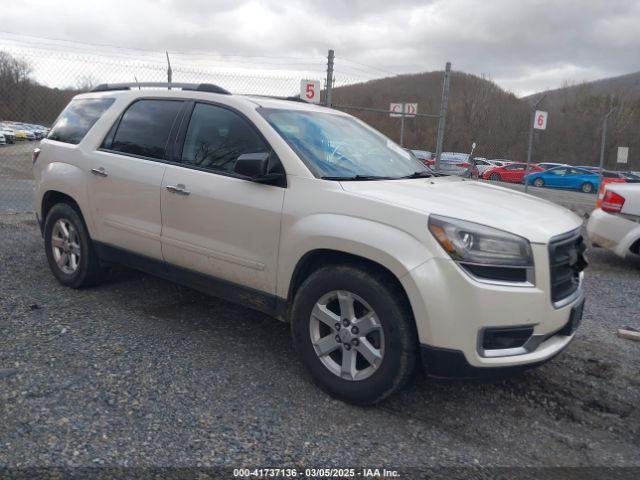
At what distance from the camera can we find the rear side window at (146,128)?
4328mm

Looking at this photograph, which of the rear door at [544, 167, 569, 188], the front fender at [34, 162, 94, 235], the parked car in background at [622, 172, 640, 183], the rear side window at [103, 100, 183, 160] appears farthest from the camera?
the rear door at [544, 167, 569, 188]

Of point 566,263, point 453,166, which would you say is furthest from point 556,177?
point 566,263

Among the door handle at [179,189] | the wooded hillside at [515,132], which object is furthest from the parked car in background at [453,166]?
the wooded hillside at [515,132]

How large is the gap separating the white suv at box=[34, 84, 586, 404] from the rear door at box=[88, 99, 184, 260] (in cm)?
1

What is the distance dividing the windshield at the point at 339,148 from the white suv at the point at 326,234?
0.6 inches

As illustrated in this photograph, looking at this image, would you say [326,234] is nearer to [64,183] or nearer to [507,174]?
[64,183]

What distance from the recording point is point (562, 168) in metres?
32.0

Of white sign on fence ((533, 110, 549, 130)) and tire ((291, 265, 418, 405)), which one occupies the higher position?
white sign on fence ((533, 110, 549, 130))

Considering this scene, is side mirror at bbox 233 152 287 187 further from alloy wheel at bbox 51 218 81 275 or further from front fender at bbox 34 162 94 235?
alloy wheel at bbox 51 218 81 275

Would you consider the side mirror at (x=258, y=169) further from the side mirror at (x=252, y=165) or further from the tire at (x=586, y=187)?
the tire at (x=586, y=187)

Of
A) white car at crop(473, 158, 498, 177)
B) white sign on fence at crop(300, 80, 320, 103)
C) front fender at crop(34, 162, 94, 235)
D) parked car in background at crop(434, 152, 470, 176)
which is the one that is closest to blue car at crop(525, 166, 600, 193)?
white car at crop(473, 158, 498, 177)

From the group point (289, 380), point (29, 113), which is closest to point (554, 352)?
point (289, 380)

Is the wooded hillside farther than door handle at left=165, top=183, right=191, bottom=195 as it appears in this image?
Yes

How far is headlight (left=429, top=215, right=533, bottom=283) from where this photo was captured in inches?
114
